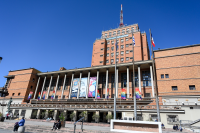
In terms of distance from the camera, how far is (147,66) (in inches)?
1527

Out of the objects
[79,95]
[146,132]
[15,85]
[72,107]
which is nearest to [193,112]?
[146,132]

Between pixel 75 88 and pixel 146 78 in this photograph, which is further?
pixel 75 88

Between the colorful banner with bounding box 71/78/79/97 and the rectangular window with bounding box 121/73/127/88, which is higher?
the rectangular window with bounding box 121/73/127/88

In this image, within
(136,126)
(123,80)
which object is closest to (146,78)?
(123,80)

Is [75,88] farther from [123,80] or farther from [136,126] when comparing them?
[136,126]

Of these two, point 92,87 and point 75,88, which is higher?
point 92,87

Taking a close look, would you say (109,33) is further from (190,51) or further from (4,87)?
(4,87)

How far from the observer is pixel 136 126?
1323 cm

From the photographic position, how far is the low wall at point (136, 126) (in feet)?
41.3

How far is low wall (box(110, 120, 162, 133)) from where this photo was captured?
41.3 feet

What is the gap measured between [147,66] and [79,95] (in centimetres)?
2166

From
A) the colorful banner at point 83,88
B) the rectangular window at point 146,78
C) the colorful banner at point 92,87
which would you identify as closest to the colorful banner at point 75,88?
the colorful banner at point 83,88

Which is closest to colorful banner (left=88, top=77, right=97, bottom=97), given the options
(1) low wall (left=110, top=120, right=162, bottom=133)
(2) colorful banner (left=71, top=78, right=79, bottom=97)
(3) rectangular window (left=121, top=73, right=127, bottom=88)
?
(2) colorful banner (left=71, top=78, right=79, bottom=97)

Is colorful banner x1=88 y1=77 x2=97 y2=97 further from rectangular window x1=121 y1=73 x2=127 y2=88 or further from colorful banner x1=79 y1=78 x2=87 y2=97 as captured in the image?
rectangular window x1=121 y1=73 x2=127 y2=88
